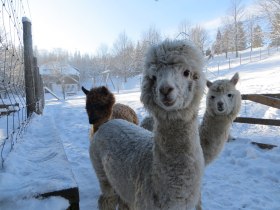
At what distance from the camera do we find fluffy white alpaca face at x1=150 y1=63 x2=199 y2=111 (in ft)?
6.06

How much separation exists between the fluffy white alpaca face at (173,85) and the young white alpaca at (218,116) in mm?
1944

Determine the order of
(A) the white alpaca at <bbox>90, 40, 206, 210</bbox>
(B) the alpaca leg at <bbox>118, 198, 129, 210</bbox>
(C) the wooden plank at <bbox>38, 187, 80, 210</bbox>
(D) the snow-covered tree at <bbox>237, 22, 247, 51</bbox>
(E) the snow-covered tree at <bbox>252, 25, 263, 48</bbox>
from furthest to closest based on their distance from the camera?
(D) the snow-covered tree at <bbox>237, 22, 247, 51</bbox>
(E) the snow-covered tree at <bbox>252, 25, 263, 48</bbox>
(B) the alpaca leg at <bbox>118, 198, 129, 210</bbox>
(C) the wooden plank at <bbox>38, 187, 80, 210</bbox>
(A) the white alpaca at <bbox>90, 40, 206, 210</bbox>

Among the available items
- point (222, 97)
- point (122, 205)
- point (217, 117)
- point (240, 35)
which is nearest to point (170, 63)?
point (122, 205)

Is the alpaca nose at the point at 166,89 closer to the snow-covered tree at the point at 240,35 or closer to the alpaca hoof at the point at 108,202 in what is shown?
the alpaca hoof at the point at 108,202

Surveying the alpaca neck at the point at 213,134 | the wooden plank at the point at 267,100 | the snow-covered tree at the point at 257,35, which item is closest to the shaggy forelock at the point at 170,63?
the alpaca neck at the point at 213,134

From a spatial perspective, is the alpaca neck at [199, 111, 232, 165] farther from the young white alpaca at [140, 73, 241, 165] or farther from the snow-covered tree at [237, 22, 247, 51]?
the snow-covered tree at [237, 22, 247, 51]

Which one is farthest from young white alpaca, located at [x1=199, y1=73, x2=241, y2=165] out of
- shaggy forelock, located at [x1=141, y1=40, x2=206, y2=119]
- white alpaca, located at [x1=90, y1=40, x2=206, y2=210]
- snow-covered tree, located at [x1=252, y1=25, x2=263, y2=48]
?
snow-covered tree, located at [x1=252, y1=25, x2=263, y2=48]

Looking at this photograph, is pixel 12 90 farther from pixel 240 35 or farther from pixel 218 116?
pixel 240 35

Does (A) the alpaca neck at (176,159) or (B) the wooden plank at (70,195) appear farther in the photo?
(B) the wooden plank at (70,195)

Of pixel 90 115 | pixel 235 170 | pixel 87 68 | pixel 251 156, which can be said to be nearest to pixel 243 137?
pixel 251 156

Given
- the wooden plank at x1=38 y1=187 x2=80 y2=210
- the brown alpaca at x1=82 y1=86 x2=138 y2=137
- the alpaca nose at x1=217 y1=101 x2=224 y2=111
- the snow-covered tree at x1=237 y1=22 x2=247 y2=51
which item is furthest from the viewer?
the snow-covered tree at x1=237 y1=22 x2=247 y2=51

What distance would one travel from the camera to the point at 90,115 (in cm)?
358

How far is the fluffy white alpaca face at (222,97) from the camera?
4.23 m

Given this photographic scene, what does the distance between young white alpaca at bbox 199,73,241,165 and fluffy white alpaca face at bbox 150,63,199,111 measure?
6.38 ft
